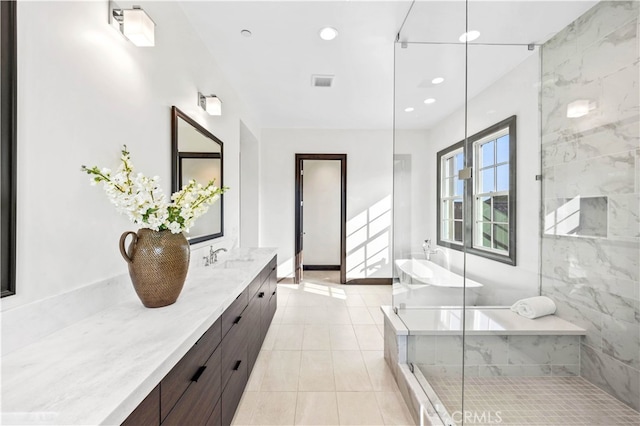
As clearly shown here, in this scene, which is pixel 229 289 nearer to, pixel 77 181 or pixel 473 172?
pixel 77 181

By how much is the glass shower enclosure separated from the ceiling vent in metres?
1.06

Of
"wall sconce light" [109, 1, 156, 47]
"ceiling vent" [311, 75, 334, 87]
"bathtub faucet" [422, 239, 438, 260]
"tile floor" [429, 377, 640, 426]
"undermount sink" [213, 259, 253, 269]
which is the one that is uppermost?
"ceiling vent" [311, 75, 334, 87]

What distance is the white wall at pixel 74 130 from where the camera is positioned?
3.01 feet

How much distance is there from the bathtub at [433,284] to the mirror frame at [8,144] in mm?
2265

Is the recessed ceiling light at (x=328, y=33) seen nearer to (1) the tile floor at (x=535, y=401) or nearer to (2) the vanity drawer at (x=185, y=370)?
(2) the vanity drawer at (x=185, y=370)

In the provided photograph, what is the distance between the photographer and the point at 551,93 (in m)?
1.93

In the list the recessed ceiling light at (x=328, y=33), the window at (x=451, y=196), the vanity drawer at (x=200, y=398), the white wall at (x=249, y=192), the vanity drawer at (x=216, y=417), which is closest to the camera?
the vanity drawer at (x=200, y=398)

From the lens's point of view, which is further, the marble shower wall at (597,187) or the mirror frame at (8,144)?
the marble shower wall at (597,187)

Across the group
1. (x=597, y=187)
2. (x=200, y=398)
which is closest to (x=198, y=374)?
(x=200, y=398)

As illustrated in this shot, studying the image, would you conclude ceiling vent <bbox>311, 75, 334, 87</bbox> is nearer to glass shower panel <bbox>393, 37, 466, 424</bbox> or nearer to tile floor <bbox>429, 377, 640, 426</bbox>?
glass shower panel <bbox>393, 37, 466, 424</bbox>

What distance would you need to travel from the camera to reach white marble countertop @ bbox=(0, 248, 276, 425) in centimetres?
60

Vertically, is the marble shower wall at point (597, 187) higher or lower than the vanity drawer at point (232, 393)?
higher

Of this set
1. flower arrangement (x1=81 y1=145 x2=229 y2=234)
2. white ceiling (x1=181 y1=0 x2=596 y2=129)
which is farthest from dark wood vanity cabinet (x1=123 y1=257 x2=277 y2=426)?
white ceiling (x1=181 y1=0 x2=596 y2=129)

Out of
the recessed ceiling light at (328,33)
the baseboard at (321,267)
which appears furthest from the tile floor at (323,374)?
the recessed ceiling light at (328,33)
